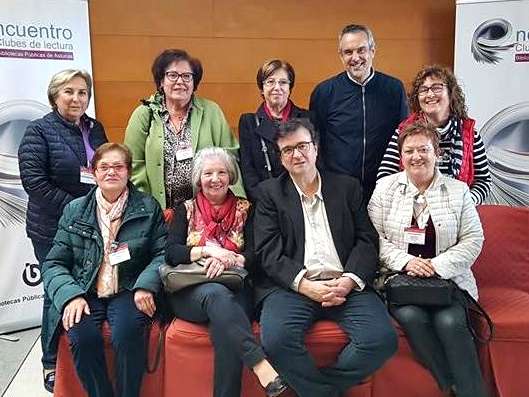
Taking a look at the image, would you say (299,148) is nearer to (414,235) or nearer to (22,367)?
(414,235)

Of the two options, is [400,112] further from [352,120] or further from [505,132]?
[505,132]

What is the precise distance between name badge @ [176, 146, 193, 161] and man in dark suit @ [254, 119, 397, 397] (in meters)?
0.46

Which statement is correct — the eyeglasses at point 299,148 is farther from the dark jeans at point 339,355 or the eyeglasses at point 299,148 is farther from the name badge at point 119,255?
the name badge at point 119,255

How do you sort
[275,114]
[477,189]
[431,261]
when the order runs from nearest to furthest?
[431,261]
[477,189]
[275,114]

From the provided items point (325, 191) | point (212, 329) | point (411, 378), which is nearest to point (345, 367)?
point (411, 378)

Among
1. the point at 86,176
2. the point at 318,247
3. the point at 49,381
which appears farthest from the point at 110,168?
the point at 49,381

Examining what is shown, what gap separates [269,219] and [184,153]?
61 cm

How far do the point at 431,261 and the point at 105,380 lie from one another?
4.87 feet

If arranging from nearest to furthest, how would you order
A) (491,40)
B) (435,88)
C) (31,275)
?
1. (435,88)
2. (31,275)
3. (491,40)

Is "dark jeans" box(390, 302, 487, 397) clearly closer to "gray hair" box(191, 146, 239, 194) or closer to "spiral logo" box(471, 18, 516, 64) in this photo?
"gray hair" box(191, 146, 239, 194)

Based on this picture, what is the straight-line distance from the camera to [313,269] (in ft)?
8.07

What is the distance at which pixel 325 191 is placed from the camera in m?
2.55

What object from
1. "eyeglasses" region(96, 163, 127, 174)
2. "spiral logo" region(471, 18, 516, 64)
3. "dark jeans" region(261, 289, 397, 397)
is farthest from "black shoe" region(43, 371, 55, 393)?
"spiral logo" region(471, 18, 516, 64)

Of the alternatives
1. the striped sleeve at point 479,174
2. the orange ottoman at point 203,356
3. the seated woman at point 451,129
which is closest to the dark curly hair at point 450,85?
the seated woman at point 451,129
